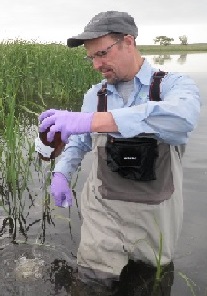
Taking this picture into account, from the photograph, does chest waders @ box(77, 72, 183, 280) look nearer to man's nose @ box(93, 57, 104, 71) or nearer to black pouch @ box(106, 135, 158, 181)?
black pouch @ box(106, 135, 158, 181)

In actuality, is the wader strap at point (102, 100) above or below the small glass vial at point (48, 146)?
above

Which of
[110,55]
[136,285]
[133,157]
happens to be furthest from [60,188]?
[110,55]

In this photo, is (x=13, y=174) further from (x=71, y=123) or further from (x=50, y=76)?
(x=50, y=76)

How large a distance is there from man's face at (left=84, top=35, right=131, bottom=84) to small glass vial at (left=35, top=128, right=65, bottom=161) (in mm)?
573

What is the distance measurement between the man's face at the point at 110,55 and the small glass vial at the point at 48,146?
57cm

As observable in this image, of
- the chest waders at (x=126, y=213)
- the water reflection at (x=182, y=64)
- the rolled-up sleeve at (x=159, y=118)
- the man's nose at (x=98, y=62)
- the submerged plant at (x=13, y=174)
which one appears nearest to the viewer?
the rolled-up sleeve at (x=159, y=118)

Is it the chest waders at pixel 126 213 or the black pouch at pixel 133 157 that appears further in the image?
the chest waders at pixel 126 213

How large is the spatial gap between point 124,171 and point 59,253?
60.0 inches

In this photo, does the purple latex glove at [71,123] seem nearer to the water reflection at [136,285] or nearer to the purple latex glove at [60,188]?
the purple latex glove at [60,188]

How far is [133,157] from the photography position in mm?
2639

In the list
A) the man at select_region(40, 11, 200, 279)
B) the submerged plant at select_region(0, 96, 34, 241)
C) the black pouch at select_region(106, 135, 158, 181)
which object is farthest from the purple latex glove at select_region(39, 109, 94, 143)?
the submerged plant at select_region(0, 96, 34, 241)

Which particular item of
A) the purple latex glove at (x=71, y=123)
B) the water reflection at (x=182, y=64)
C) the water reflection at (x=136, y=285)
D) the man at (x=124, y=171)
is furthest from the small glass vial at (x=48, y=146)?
the water reflection at (x=182, y=64)

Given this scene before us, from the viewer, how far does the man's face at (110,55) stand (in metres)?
2.63

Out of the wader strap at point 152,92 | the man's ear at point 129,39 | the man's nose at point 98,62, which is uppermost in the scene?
the man's ear at point 129,39
